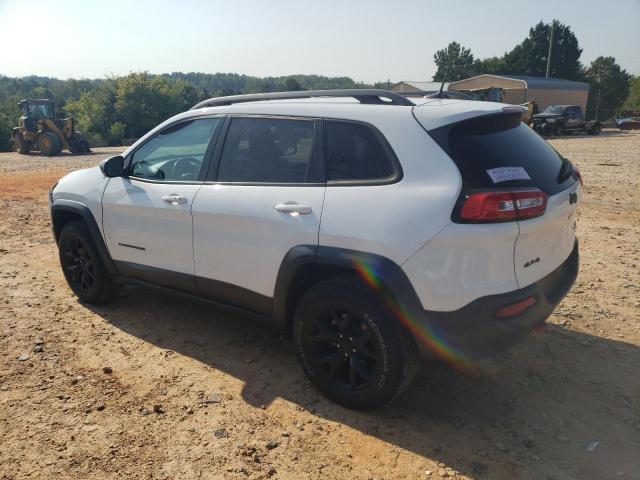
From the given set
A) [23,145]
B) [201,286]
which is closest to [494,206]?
[201,286]

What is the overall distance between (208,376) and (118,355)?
2.66ft

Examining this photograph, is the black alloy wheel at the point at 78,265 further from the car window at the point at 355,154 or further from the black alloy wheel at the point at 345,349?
the car window at the point at 355,154

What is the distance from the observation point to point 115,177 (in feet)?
13.4

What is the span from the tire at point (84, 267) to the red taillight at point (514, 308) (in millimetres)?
3362

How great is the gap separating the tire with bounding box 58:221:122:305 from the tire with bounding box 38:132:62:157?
19841 millimetres

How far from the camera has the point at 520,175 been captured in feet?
8.65

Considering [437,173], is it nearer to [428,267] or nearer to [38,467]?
[428,267]

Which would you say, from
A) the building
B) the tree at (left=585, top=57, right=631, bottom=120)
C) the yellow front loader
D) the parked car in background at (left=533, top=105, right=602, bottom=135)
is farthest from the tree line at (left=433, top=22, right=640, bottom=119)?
the yellow front loader

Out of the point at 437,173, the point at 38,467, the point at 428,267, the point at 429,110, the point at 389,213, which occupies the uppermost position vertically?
the point at 429,110

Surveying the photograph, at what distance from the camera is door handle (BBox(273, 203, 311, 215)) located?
9.64ft

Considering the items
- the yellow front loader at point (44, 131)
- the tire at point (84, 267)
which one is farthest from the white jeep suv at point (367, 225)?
the yellow front loader at point (44, 131)

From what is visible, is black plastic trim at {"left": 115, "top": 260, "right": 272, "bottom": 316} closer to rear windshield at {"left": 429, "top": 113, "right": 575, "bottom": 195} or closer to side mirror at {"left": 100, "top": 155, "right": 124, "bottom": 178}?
side mirror at {"left": 100, "top": 155, "right": 124, "bottom": 178}

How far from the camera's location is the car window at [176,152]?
3.66 metres

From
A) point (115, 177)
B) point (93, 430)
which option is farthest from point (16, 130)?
point (93, 430)
